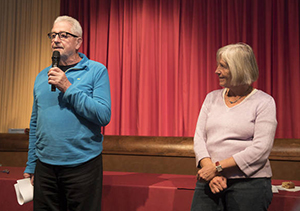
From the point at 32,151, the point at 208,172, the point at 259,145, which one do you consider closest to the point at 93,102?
the point at 32,151

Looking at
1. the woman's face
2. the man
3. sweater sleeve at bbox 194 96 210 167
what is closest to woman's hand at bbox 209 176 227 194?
sweater sleeve at bbox 194 96 210 167

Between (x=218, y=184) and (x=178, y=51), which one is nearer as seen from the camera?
(x=218, y=184)

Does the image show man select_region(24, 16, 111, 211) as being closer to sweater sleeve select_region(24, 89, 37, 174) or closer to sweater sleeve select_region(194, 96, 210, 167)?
sweater sleeve select_region(24, 89, 37, 174)

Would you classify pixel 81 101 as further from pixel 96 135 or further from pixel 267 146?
pixel 267 146

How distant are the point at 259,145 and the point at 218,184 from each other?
255 mm

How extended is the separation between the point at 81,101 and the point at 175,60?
241 cm

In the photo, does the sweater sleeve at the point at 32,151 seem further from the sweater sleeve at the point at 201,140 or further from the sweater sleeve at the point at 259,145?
the sweater sleeve at the point at 259,145

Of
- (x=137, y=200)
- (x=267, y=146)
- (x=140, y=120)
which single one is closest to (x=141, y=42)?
(x=140, y=120)

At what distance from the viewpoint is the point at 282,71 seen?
11.3 ft

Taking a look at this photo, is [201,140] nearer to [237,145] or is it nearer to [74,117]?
[237,145]

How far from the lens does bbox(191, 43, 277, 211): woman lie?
140cm

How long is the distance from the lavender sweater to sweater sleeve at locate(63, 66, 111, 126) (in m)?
0.51

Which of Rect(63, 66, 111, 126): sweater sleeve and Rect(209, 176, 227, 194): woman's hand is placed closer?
Rect(209, 176, 227, 194): woman's hand

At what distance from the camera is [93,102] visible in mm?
1547
